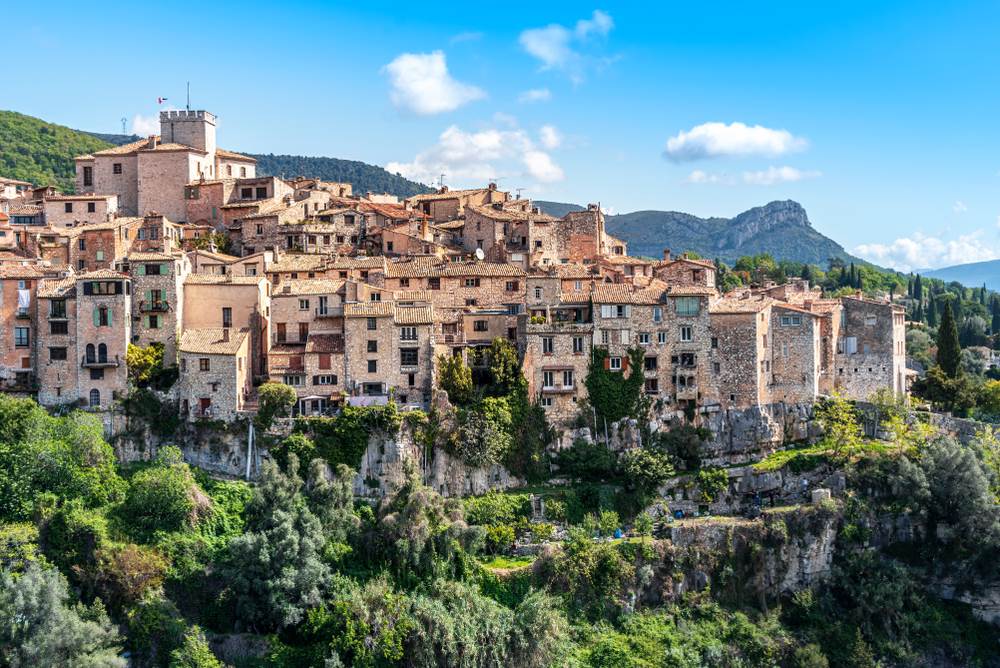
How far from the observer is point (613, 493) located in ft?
174


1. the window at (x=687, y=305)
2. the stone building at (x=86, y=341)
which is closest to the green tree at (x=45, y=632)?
the stone building at (x=86, y=341)

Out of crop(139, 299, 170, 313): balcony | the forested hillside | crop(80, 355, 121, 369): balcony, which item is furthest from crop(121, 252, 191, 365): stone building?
the forested hillside

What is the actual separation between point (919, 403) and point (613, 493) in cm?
2522

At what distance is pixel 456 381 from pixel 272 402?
9524 mm

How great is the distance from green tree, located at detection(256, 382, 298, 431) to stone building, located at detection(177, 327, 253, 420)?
137 cm

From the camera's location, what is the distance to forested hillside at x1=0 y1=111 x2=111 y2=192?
331 feet

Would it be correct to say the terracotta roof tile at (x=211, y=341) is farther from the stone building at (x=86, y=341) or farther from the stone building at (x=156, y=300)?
the stone building at (x=86, y=341)

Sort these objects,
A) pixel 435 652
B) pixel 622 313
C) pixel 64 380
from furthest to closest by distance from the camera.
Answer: pixel 622 313 → pixel 64 380 → pixel 435 652

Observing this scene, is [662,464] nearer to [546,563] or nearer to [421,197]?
[546,563]

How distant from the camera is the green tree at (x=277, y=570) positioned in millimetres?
43562

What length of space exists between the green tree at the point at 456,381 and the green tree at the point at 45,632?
2010cm

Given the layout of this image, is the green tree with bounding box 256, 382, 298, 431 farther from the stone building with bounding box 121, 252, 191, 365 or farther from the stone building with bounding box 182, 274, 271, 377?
the stone building with bounding box 121, 252, 191, 365

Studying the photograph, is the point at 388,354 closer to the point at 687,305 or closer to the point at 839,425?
the point at 687,305

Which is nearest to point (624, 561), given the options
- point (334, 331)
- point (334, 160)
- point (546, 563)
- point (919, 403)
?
point (546, 563)
